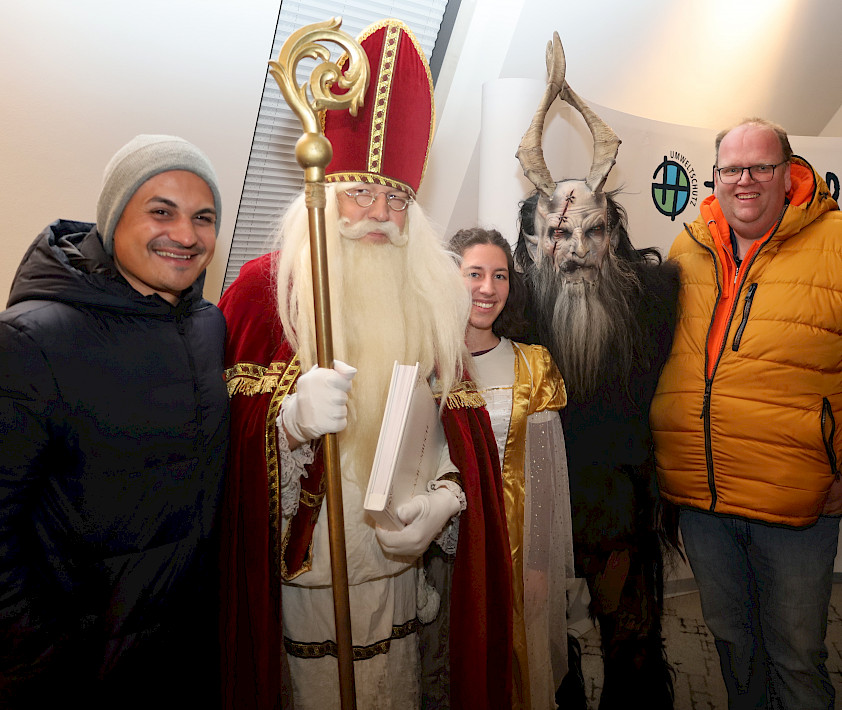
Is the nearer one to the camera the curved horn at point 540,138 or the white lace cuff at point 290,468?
the white lace cuff at point 290,468

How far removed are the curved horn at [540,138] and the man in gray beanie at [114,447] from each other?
1.31 m

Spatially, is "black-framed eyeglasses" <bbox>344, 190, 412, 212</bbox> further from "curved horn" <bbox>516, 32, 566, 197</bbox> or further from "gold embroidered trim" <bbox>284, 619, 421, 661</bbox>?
"gold embroidered trim" <bbox>284, 619, 421, 661</bbox>

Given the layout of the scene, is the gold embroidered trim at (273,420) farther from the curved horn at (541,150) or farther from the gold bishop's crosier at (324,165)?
the curved horn at (541,150)

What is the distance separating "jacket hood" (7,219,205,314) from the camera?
1.31 m

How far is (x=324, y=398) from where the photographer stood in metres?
1.42

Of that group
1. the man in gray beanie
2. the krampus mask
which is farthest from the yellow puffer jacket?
the man in gray beanie

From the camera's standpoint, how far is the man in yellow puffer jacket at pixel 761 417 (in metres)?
2.09

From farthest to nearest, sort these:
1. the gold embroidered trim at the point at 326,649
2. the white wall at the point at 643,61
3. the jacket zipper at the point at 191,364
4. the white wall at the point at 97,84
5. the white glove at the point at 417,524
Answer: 1. the white wall at the point at 643,61
2. the white wall at the point at 97,84
3. the gold embroidered trim at the point at 326,649
4. the white glove at the point at 417,524
5. the jacket zipper at the point at 191,364

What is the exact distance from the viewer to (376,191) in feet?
5.84

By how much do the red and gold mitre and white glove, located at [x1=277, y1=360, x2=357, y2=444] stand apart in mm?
608

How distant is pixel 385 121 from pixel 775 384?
1478mm

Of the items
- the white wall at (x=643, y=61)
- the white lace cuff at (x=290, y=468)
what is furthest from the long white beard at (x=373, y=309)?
the white wall at (x=643, y=61)

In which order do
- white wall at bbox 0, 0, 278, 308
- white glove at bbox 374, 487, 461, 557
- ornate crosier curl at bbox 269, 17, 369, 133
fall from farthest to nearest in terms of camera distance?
white wall at bbox 0, 0, 278, 308
white glove at bbox 374, 487, 461, 557
ornate crosier curl at bbox 269, 17, 369, 133

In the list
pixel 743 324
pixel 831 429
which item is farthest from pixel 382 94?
pixel 831 429
